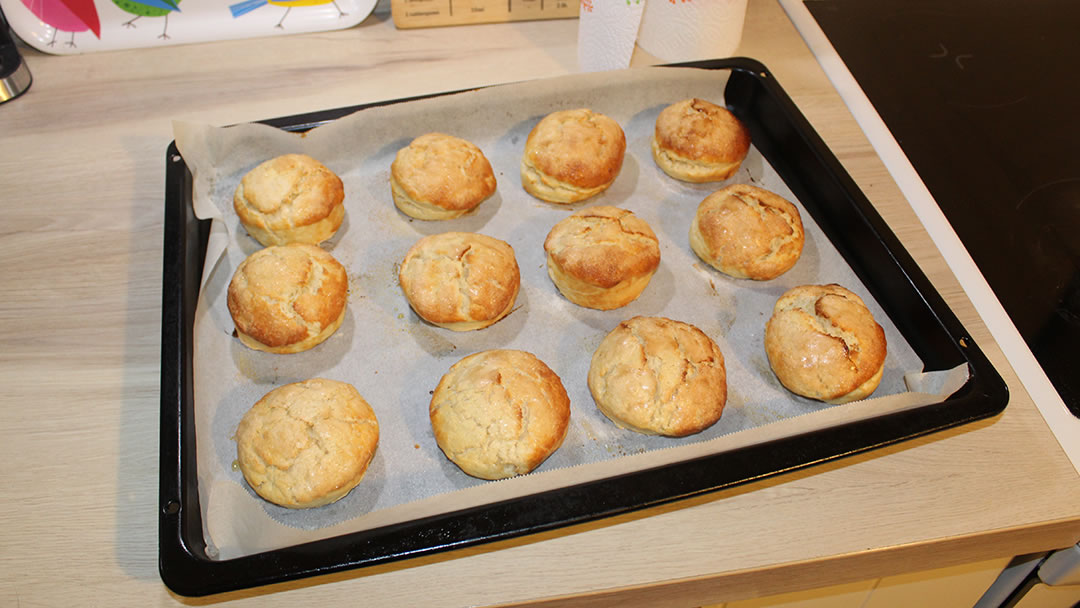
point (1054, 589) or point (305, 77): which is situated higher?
point (305, 77)

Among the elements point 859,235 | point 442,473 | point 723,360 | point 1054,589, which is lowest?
point 1054,589

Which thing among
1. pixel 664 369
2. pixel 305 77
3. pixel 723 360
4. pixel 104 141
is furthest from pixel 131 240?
pixel 723 360

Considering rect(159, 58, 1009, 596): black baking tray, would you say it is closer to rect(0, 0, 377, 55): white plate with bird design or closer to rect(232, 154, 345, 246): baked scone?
rect(232, 154, 345, 246): baked scone

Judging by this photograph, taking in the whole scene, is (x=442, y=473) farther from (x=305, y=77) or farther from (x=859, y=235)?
(x=305, y=77)

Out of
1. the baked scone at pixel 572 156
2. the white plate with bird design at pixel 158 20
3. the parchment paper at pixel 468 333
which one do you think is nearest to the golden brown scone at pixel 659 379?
the parchment paper at pixel 468 333

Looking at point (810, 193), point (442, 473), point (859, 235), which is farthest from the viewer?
point (810, 193)

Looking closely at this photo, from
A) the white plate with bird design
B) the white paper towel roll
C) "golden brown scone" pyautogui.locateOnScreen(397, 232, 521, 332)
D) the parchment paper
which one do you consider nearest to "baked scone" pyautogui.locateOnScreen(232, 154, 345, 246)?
the parchment paper

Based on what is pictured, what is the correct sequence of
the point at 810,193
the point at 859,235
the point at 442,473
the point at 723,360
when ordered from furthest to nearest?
the point at 810,193 → the point at 859,235 → the point at 723,360 → the point at 442,473

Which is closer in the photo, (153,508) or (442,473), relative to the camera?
(153,508)
